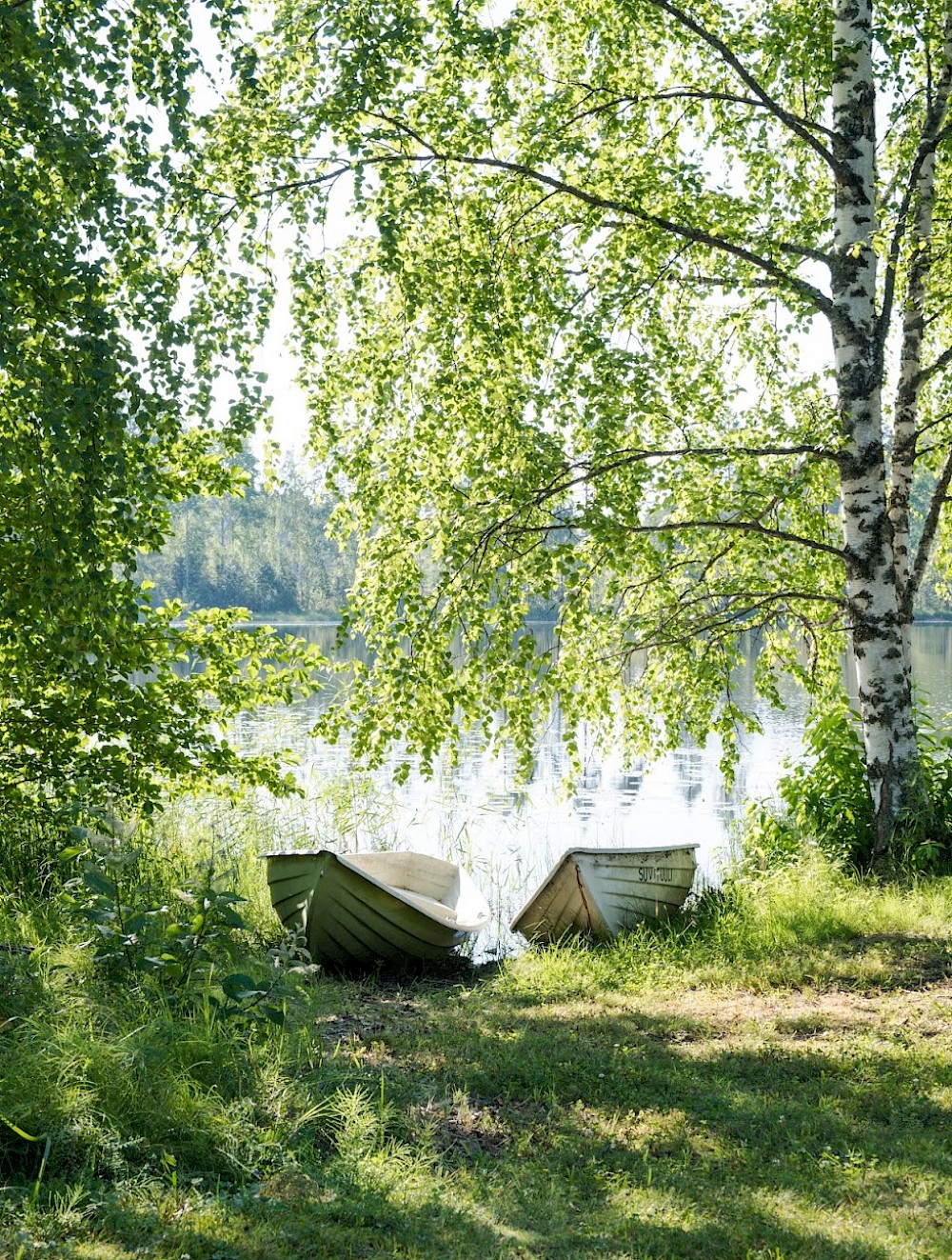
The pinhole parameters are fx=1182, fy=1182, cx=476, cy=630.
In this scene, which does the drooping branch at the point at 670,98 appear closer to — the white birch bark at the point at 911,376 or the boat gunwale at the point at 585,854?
the white birch bark at the point at 911,376

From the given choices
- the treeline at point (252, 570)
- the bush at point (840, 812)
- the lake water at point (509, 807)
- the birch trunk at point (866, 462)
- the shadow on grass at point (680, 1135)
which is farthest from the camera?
the treeline at point (252, 570)

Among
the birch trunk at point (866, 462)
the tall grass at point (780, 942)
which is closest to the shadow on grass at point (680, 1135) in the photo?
the tall grass at point (780, 942)

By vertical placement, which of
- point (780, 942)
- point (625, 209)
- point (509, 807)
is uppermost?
point (625, 209)

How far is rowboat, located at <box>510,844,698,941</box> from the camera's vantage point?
934 cm

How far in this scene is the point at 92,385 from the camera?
5.19 metres

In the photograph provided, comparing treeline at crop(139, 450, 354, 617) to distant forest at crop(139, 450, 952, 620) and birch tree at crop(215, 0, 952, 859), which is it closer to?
distant forest at crop(139, 450, 952, 620)

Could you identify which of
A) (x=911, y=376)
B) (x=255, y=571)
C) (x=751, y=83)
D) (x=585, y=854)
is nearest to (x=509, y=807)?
(x=585, y=854)

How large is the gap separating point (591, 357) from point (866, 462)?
231cm

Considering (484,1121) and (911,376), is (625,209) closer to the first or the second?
(911,376)

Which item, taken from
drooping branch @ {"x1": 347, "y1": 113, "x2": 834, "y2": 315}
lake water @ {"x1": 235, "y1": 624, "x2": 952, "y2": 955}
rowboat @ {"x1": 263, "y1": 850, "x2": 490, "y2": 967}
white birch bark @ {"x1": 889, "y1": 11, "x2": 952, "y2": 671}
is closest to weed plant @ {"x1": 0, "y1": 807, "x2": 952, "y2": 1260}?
rowboat @ {"x1": 263, "y1": 850, "x2": 490, "y2": 967}

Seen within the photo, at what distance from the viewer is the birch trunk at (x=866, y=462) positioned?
29.2 feet

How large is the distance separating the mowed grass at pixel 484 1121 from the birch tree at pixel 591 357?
232 cm

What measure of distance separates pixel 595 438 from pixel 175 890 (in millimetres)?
4404

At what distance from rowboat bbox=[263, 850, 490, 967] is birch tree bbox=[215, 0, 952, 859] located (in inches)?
39.1
